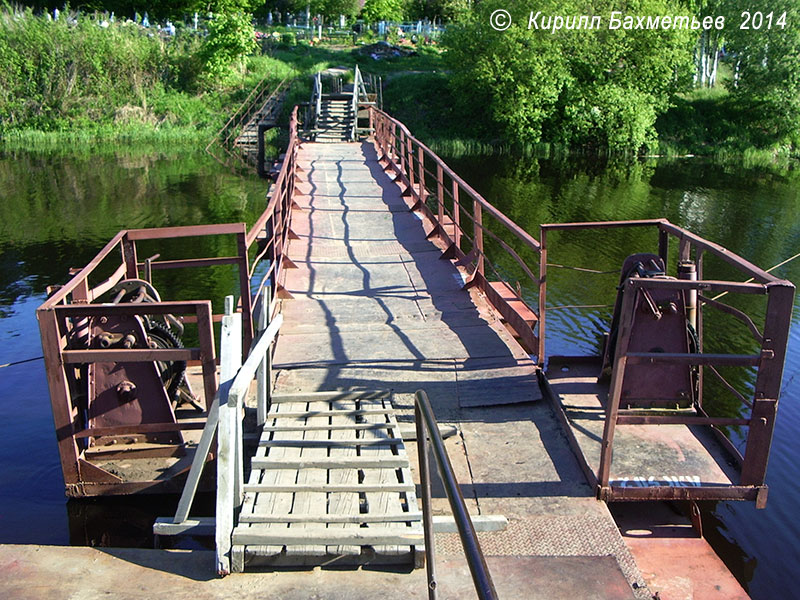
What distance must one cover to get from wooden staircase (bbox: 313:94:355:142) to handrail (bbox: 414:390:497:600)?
24369mm

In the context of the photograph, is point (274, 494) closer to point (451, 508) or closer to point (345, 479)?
point (345, 479)

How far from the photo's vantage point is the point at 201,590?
416cm

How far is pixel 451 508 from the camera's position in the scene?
2.78 m

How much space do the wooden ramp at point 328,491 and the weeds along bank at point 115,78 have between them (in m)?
38.0

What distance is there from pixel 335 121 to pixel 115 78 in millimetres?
19968

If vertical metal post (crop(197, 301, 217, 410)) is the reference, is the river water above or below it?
below

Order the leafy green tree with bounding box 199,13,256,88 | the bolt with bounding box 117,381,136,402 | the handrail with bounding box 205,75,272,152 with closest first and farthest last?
the bolt with bounding box 117,381,136,402, the handrail with bounding box 205,75,272,152, the leafy green tree with bounding box 199,13,256,88

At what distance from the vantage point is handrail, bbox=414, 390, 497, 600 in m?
2.17

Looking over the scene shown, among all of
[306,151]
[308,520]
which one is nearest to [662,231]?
[308,520]

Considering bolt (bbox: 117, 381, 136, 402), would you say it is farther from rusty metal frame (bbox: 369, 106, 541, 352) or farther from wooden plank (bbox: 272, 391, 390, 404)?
rusty metal frame (bbox: 369, 106, 541, 352)

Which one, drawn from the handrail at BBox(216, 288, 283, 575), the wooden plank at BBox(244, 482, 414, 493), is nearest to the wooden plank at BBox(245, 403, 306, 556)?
the wooden plank at BBox(244, 482, 414, 493)

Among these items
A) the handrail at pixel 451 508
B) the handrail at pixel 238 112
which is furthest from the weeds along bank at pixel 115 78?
the handrail at pixel 451 508

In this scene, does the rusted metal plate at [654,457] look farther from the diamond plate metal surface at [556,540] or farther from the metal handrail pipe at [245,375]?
the metal handrail pipe at [245,375]

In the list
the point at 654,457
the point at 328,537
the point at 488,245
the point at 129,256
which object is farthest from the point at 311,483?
the point at 488,245
